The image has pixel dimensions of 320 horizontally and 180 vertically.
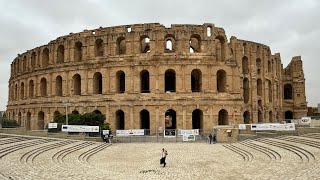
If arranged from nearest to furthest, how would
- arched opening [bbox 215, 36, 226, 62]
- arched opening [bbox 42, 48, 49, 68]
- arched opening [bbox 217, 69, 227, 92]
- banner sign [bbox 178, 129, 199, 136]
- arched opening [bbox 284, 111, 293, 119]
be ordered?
banner sign [bbox 178, 129, 199, 136], arched opening [bbox 217, 69, 227, 92], arched opening [bbox 215, 36, 226, 62], arched opening [bbox 42, 48, 49, 68], arched opening [bbox 284, 111, 293, 119]

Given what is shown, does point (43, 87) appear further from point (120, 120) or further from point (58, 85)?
point (120, 120)

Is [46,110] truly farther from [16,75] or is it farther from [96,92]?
[16,75]

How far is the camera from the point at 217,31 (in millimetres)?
37688

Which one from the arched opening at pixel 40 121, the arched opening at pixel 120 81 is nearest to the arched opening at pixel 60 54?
the arched opening at pixel 40 121

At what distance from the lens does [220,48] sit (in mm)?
39000

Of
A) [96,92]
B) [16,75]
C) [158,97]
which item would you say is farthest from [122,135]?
[16,75]

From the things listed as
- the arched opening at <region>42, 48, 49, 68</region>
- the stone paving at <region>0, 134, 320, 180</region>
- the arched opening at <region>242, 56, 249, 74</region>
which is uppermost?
the arched opening at <region>42, 48, 49, 68</region>

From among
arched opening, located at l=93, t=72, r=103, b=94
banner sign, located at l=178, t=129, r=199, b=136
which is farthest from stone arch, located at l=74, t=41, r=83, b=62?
banner sign, located at l=178, t=129, r=199, b=136

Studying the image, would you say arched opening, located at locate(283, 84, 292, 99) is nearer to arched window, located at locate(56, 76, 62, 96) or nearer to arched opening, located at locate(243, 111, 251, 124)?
arched opening, located at locate(243, 111, 251, 124)

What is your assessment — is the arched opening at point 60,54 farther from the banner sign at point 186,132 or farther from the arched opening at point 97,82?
the banner sign at point 186,132

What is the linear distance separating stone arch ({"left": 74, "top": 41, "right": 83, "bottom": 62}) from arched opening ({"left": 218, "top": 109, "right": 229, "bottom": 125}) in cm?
1844

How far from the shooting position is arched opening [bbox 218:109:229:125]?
37.1 meters

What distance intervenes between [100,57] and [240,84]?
16619 millimetres

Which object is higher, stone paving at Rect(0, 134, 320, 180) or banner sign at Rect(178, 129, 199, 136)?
banner sign at Rect(178, 129, 199, 136)
